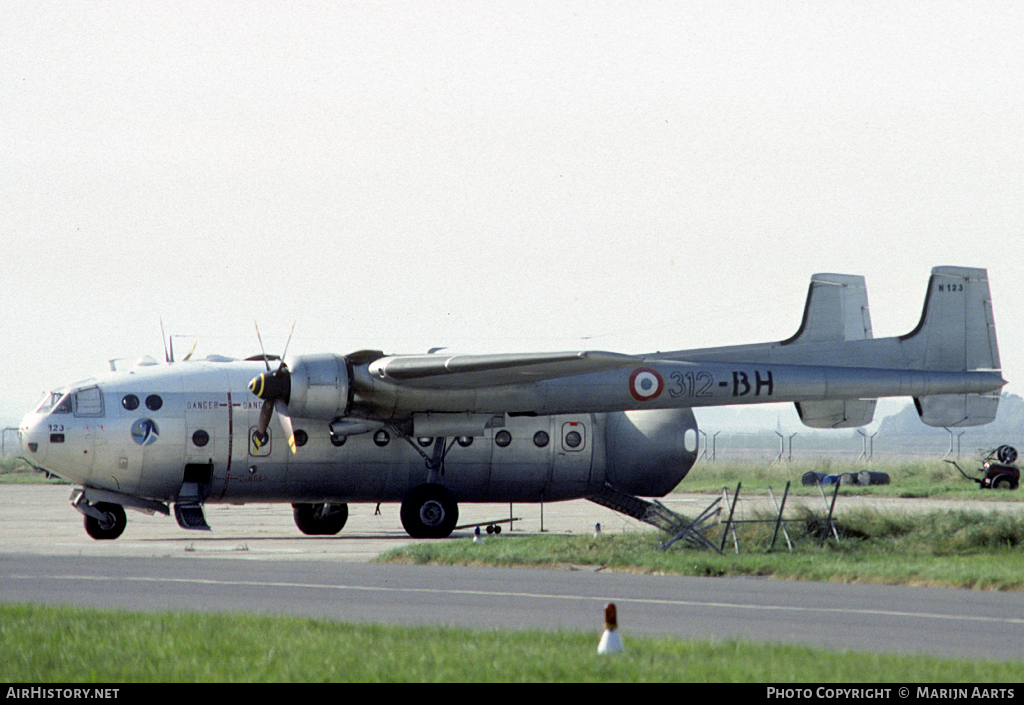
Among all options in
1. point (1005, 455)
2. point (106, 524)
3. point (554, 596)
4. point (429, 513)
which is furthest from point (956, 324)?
point (1005, 455)

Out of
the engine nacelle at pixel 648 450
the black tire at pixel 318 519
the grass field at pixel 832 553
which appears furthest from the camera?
the engine nacelle at pixel 648 450

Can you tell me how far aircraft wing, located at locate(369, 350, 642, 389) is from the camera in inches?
1043

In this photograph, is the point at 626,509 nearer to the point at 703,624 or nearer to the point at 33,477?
the point at 703,624

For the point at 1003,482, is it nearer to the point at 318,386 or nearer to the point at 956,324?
the point at 956,324

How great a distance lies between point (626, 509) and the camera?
31469 millimetres

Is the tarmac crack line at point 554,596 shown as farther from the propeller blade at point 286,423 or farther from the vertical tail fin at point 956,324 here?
the vertical tail fin at point 956,324

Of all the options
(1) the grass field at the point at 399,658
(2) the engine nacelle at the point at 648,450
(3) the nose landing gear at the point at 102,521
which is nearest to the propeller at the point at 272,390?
(3) the nose landing gear at the point at 102,521

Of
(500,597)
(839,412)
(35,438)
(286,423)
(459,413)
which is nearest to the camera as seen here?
(500,597)

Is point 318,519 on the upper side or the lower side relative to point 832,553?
lower

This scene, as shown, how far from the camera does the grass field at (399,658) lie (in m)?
10.3

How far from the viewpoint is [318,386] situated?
26859 millimetres

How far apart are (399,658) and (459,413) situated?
58.5 ft

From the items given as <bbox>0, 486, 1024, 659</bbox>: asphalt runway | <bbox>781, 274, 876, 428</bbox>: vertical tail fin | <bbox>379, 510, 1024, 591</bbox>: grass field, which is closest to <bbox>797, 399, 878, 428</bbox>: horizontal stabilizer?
<bbox>781, 274, 876, 428</bbox>: vertical tail fin

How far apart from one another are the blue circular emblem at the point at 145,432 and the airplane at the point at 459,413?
0.03m
